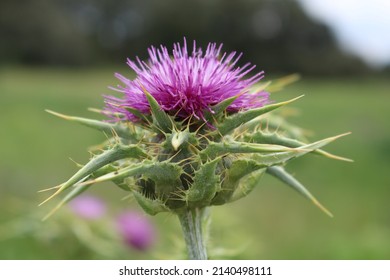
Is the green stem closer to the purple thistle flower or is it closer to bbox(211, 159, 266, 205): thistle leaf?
bbox(211, 159, 266, 205): thistle leaf

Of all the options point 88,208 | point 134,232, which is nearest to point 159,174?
point 88,208

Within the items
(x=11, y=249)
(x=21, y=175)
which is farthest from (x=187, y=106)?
(x=21, y=175)

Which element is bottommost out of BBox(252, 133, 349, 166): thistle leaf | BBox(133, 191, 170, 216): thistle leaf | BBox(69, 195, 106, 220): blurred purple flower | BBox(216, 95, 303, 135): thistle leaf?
BBox(133, 191, 170, 216): thistle leaf

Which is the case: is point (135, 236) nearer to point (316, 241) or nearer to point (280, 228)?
point (316, 241)

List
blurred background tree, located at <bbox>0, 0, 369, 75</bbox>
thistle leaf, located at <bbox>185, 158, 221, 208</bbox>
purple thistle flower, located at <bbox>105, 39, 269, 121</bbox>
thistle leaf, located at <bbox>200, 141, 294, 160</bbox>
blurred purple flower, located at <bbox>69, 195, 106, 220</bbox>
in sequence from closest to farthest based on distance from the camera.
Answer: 1. thistle leaf, located at <bbox>200, 141, 294, 160</bbox>
2. thistle leaf, located at <bbox>185, 158, 221, 208</bbox>
3. purple thistle flower, located at <bbox>105, 39, 269, 121</bbox>
4. blurred purple flower, located at <bbox>69, 195, 106, 220</bbox>
5. blurred background tree, located at <bbox>0, 0, 369, 75</bbox>

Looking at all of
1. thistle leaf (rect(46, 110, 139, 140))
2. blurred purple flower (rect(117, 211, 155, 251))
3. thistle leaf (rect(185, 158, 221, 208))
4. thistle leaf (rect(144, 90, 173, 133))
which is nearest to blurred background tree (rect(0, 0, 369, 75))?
blurred purple flower (rect(117, 211, 155, 251))

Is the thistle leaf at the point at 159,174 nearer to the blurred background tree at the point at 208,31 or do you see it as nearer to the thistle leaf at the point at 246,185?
the thistle leaf at the point at 246,185
